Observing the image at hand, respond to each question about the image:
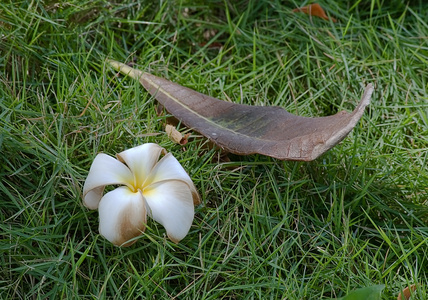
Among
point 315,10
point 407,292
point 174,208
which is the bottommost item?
point 407,292

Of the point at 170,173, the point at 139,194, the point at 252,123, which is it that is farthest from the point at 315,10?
the point at 139,194

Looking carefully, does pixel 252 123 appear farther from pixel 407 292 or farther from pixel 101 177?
pixel 407 292

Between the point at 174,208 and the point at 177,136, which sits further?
the point at 177,136

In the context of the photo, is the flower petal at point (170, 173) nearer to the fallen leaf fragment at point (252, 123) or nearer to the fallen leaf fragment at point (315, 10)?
the fallen leaf fragment at point (252, 123)

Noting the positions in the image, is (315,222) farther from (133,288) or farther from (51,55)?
(51,55)

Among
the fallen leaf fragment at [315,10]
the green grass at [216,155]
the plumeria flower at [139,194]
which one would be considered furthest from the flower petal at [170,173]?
the fallen leaf fragment at [315,10]

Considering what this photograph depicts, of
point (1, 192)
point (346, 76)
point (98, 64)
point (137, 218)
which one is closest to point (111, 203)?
point (137, 218)
